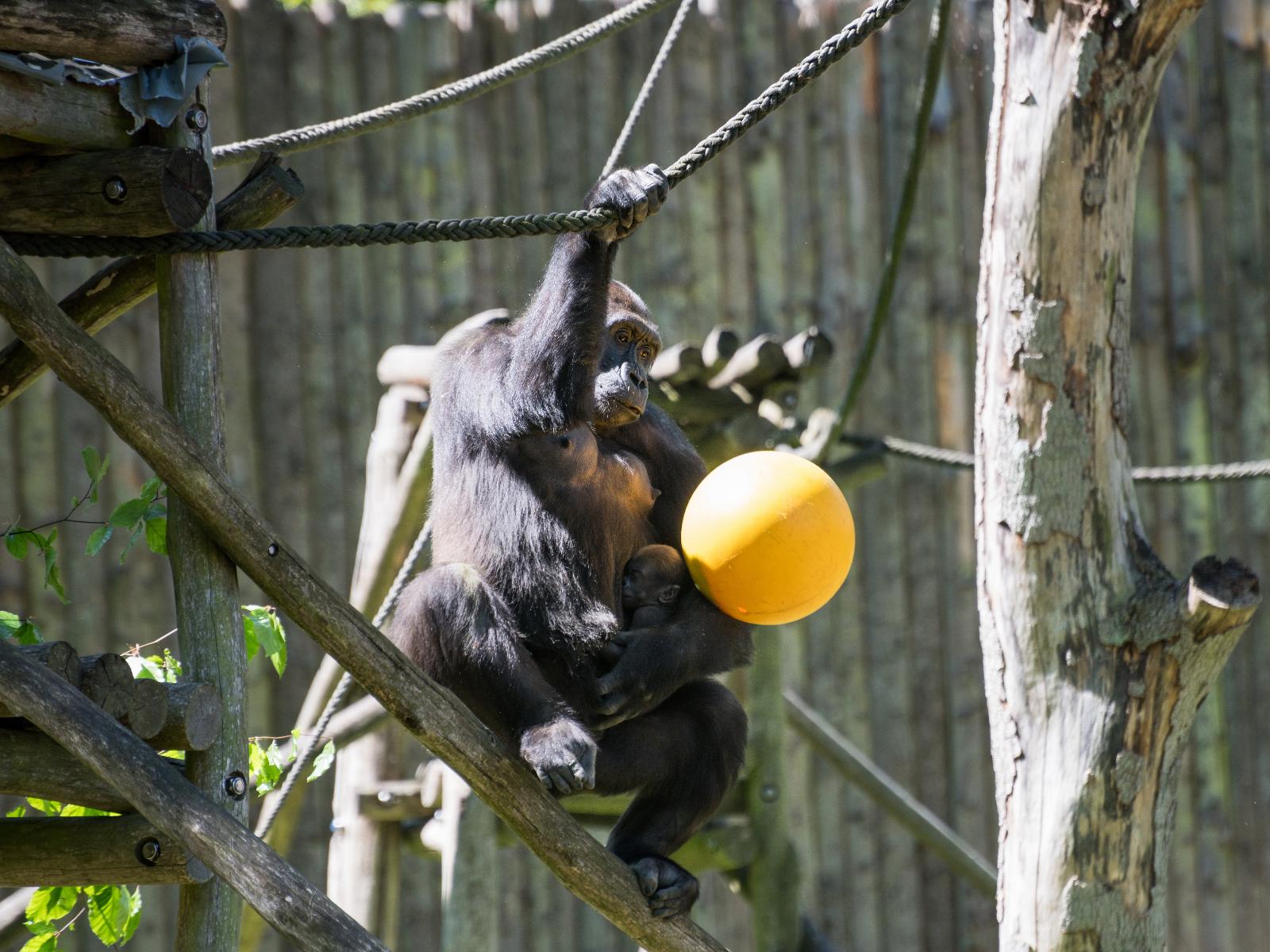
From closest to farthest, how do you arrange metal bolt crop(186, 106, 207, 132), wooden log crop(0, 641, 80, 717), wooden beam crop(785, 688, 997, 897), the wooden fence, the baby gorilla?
wooden log crop(0, 641, 80, 717) → metal bolt crop(186, 106, 207, 132) → the baby gorilla → wooden beam crop(785, 688, 997, 897) → the wooden fence

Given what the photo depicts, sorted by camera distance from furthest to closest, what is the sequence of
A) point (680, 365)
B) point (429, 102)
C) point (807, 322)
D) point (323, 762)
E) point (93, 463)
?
point (807, 322) < point (680, 365) < point (429, 102) < point (323, 762) < point (93, 463)

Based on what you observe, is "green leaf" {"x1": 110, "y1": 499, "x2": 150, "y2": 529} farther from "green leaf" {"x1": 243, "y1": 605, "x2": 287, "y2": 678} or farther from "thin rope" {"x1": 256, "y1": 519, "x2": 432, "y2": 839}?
"thin rope" {"x1": 256, "y1": 519, "x2": 432, "y2": 839}

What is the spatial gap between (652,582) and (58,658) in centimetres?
175

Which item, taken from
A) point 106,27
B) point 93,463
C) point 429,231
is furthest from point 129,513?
point 106,27

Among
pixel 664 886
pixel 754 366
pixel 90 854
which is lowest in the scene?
A: pixel 664 886

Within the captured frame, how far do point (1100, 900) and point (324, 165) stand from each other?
18.6ft

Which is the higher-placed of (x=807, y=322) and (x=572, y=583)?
(x=807, y=322)

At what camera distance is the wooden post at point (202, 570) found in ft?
11.5

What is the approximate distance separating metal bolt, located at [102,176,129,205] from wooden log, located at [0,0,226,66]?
11.3 inches

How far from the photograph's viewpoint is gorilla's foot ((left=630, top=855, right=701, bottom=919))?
3.81m

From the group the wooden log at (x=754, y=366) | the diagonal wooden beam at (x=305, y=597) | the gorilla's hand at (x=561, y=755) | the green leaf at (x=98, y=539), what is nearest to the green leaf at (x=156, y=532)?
the green leaf at (x=98, y=539)

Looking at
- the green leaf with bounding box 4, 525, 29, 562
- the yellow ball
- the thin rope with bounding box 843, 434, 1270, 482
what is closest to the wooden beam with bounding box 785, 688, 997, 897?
the thin rope with bounding box 843, 434, 1270, 482

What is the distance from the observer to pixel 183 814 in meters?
3.21

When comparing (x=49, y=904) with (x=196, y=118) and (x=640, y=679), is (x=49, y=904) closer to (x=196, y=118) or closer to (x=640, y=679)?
(x=640, y=679)
